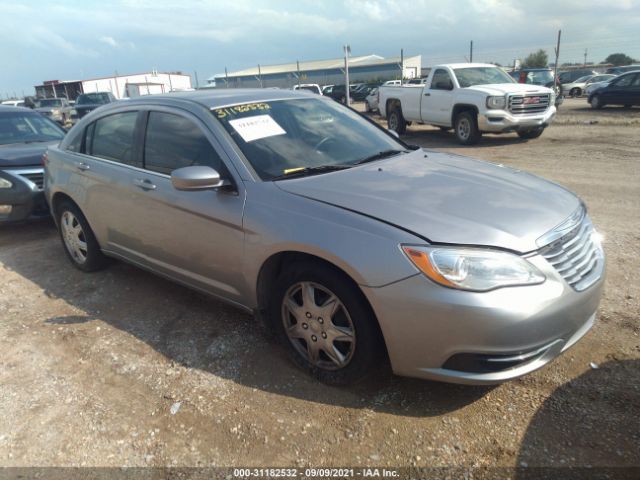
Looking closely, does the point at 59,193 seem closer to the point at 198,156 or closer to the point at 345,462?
the point at 198,156

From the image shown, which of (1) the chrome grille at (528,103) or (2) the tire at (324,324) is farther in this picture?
(1) the chrome grille at (528,103)

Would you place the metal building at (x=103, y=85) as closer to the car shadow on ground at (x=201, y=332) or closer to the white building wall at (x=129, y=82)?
the white building wall at (x=129, y=82)

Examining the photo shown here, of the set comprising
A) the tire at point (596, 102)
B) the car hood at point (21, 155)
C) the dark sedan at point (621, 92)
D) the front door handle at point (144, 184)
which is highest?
the front door handle at point (144, 184)

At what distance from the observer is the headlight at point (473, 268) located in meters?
2.34

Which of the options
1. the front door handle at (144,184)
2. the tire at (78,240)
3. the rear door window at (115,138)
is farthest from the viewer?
the tire at (78,240)

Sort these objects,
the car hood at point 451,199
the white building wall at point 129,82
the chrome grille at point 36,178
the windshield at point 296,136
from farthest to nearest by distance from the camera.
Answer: the white building wall at point 129,82 < the chrome grille at point 36,178 < the windshield at point 296,136 < the car hood at point 451,199

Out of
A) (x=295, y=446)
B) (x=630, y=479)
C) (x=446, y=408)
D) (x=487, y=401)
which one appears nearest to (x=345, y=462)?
(x=295, y=446)

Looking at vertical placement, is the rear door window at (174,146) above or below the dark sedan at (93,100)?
above

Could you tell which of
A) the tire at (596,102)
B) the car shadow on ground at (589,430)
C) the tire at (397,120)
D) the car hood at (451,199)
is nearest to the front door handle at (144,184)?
the car hood at (451,199)

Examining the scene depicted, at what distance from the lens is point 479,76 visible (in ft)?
41.2

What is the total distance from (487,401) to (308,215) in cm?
144

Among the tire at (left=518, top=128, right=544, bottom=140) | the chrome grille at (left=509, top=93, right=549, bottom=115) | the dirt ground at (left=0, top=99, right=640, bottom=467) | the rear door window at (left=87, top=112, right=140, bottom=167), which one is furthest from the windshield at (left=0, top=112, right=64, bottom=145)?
the tire at (left=518, top=128, right=544, bottom=140)

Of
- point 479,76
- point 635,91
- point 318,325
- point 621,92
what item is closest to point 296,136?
point 318,325

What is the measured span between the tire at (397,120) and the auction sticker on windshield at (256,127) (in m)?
11.8
